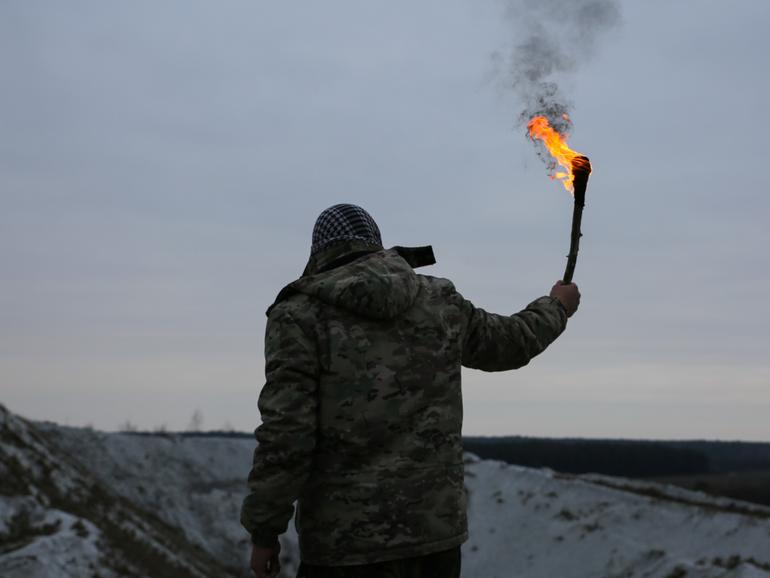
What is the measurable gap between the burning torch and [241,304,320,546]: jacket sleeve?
2.09 m

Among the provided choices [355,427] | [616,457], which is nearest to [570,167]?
[355,427]

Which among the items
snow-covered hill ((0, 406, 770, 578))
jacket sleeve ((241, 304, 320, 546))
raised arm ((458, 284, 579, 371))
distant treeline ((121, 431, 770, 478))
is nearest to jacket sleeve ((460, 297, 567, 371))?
raised arm ((458, 284, 579, 371))

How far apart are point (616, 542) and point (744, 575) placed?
287 inches

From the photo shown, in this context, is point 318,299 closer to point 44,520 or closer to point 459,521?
point 459,521

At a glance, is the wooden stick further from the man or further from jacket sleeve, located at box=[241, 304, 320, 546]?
jacket sleeve, located at box=[241, 304, 320, 546]

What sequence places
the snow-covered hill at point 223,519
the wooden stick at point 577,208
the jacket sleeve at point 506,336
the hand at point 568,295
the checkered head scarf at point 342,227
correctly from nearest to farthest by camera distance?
the checkered head scarf at point 342,227 → the jacket sleeve at point 506,336 → the hand at point 568,295 → the wooden stick at point 577,208 → the snow-covered hill at point 223,519

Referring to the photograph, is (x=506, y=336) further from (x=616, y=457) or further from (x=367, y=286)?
(x=616, y=457)

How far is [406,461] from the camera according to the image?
15.3 ft

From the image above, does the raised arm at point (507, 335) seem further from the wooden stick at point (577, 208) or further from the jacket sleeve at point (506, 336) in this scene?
the wooden stick at point (577, 208)

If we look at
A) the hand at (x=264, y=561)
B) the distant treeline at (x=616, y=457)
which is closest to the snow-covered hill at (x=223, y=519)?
the hand at (x=264, y=561)

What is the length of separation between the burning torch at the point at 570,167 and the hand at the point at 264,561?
246cm

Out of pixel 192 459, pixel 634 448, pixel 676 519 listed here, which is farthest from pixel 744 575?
pixel 634 448

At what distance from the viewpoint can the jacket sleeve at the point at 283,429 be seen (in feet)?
14.9

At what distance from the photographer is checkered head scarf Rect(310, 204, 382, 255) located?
16.3 feet
